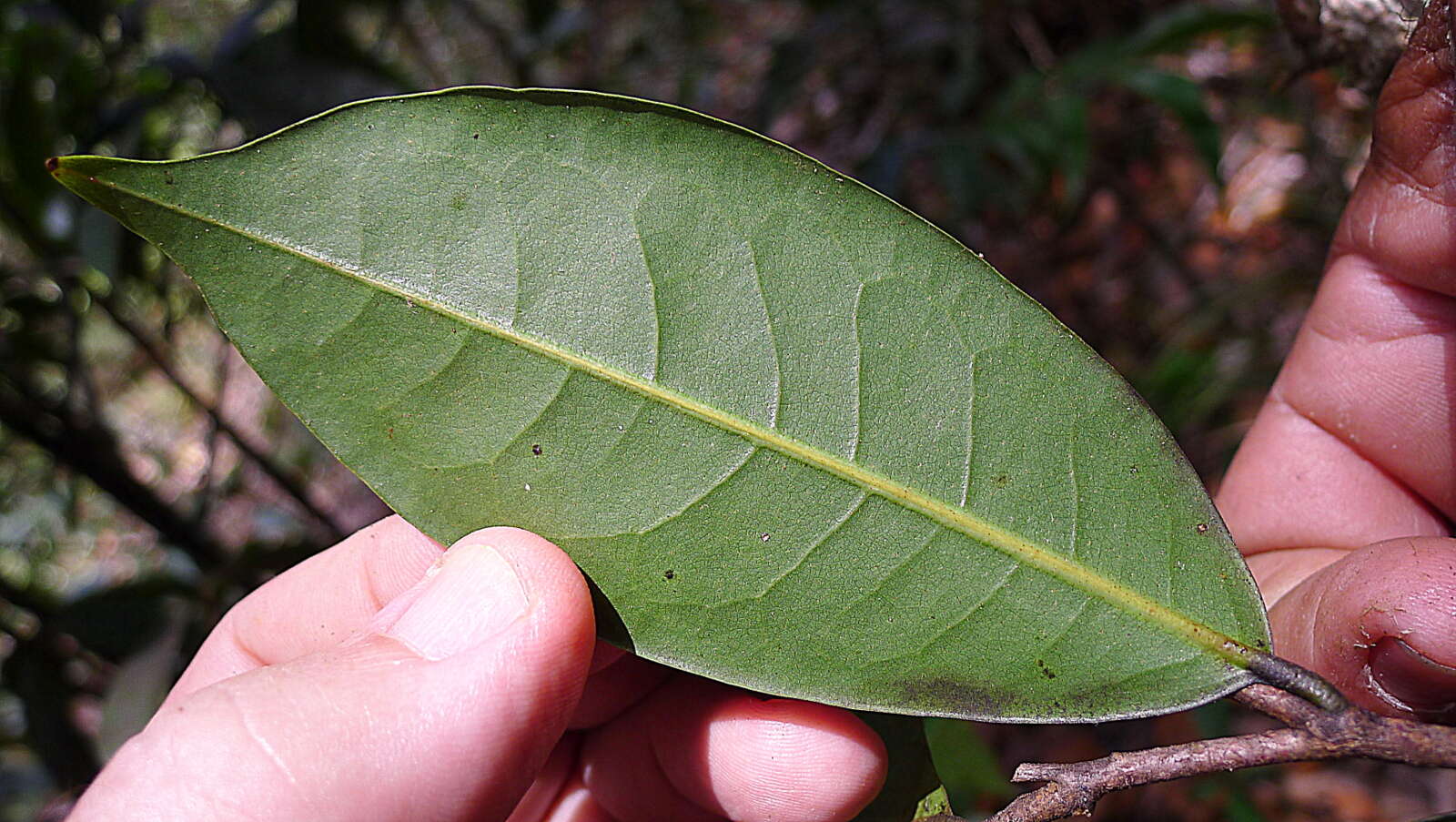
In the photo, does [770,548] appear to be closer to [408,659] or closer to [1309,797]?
[408,659]

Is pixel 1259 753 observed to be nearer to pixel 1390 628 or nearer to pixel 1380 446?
pixel 1390 628

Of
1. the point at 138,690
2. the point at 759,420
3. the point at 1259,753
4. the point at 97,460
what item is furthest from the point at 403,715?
the point at 97,460

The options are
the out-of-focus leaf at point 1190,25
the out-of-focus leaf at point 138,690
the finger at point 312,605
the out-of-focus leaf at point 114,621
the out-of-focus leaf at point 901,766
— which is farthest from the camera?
the out-of-focus leaf at point 1190,25

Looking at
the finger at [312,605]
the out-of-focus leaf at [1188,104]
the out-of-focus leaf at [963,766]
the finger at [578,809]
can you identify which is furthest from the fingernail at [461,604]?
the out-of-focus leaf at [1188,104]

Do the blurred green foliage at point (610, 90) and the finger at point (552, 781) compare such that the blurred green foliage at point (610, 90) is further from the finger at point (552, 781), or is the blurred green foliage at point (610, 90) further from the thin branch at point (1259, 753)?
the thin branch at point (1259, 753)

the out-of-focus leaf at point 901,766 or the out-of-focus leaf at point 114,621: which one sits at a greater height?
the out-of-focus leaf at point 901,766

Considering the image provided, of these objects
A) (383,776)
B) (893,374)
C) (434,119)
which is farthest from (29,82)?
(893,374)

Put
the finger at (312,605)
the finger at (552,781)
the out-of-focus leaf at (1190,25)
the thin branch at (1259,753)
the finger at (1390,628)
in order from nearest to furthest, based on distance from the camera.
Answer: the thin branch at (1259,753) → the finger at (1390,628) → the finger at (312,605) → the finger at (552,781) → the out-of-focus leaf at (1190,25)

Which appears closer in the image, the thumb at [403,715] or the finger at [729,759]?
the thumb at [403,715]

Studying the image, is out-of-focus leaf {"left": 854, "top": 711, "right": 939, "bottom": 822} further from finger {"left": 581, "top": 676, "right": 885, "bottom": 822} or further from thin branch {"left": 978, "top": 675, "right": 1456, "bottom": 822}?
thin branch {"left": 978, "top": 675, "right": 1456, "bottom": 822}
